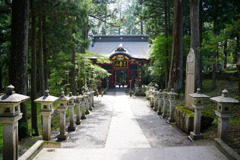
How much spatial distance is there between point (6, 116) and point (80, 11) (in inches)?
219

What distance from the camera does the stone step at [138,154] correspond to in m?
3.27

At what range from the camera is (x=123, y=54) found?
22547 mm

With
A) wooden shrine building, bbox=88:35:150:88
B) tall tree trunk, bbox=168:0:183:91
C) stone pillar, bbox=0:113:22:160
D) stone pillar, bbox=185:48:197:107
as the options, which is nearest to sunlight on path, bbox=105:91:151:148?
stone pillar, bbox=0:113:22:160

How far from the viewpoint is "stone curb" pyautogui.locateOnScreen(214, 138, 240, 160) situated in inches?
119

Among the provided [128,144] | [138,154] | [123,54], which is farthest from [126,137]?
[123,54]

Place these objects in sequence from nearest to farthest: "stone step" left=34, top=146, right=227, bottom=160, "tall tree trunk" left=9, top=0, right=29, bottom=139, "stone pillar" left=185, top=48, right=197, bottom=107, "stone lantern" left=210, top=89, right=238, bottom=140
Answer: "stone step" left=34, top=146, right=227, bottom=160, "stone lantern" left=210, top=89, right=238, bottom=140, "tall tree trunk" left=9, top=0, right=29, bottom=139, "stone pillar" left=185, top=48, right=197, bottom=107

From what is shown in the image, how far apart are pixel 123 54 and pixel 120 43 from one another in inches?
180

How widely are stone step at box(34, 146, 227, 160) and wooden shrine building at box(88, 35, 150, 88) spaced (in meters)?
16.6

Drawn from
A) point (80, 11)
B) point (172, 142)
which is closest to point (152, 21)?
point (80, 11)

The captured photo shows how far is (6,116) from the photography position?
2.76 meters

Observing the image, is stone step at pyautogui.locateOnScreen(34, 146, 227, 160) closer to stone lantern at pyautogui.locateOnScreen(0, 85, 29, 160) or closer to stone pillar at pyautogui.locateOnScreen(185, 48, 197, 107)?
stone lantern at pyautogui.locateOnScreen(0, 85, 29, 160)

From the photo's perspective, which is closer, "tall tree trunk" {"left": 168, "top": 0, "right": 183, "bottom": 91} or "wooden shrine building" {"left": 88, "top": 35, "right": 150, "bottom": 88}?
"tall tree trunk" {"left": 168, "top": 0, "right": 183, "bottom": 91}

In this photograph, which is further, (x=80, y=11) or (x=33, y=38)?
(x=80, y=11)

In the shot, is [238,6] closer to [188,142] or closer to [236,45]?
[236,45]
